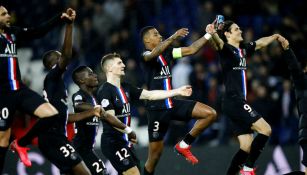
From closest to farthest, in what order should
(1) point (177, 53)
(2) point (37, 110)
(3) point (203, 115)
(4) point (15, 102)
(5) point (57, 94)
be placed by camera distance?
(2) point (37, 110) → (4) point (15, 102) → (5) point (57, 94) → (1) point (177, 53) → (3) point (203, 115)

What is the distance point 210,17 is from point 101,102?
23.0 feet

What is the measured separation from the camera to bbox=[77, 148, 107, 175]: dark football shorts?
1017 centimetres

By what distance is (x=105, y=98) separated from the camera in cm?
1023

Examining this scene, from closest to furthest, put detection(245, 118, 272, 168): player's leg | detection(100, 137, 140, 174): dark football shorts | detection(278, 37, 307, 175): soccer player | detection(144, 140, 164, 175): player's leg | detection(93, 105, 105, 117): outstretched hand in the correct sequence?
detection(93, 105, 105, 117): outstretched hand < detection(100, 137, 140, 174): dark football shorts < detection(278, 37, 307, 175): soccer player < detection(245, 118, 272, 168): player's leg < detection(144, 140, 164, 175): player's leg

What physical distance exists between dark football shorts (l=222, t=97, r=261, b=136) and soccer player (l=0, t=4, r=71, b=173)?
3045 millimetres

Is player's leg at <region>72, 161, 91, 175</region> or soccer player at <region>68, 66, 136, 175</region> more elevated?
Result: soccer player at <region>68, 66, 136, 175</region>

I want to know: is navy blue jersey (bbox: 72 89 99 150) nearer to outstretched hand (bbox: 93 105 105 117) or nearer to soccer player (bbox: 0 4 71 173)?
outstretched hand (bbox: 93 105 105 117)

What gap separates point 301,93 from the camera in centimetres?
1037

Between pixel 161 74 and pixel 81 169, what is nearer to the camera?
pixel 81 169

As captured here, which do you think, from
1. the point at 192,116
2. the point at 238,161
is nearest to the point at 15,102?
the point at 192,116

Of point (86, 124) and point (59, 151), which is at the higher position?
point (86, 124)

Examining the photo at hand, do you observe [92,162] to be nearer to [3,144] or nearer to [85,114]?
[85,114]

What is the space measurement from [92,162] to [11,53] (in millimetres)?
1985

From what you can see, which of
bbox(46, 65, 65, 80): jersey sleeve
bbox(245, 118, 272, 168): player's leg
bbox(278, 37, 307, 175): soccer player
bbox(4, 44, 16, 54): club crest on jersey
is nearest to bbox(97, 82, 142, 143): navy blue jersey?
bbox(46, 65, 65, 80): jersey sleeve
